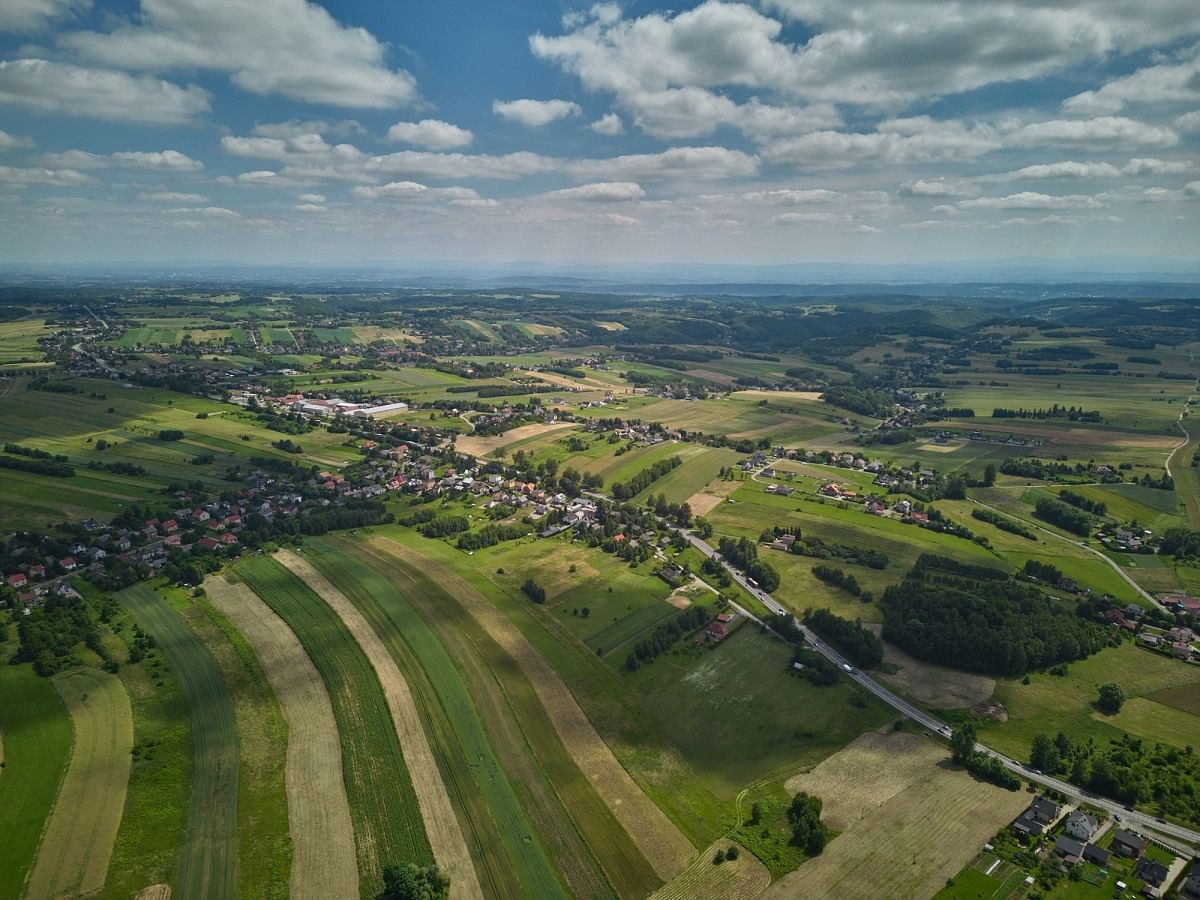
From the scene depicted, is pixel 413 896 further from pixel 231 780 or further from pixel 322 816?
pixel 231 780

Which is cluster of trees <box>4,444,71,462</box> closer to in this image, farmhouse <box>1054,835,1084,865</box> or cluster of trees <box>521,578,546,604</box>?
cluster of trees <box>521,578,546,604</box>

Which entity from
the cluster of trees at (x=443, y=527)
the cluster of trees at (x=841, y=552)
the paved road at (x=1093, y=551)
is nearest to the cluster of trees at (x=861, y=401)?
the paved road at (x=1093, y=551)

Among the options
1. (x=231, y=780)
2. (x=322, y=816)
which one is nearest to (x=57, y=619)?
(x=231, y=780)

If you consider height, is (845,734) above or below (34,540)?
below

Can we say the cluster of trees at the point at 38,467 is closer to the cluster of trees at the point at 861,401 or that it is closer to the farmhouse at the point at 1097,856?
the farmhouse at the point at 1097,856

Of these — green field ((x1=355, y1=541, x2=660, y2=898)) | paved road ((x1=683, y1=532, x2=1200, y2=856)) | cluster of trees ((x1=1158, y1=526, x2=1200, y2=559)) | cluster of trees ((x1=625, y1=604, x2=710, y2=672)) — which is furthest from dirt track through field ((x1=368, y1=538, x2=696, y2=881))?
cluster of trees ((x1=1158, y1=526, x2=1200, y2=559))

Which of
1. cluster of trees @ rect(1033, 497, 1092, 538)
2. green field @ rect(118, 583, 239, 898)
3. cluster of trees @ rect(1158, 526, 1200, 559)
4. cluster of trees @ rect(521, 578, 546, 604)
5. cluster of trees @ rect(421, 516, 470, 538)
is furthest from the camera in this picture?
cluster of trees @ rect(1033, 497, 1092, 538)

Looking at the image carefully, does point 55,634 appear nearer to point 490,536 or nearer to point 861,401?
point 490,536

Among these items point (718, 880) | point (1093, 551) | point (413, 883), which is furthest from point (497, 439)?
point (718, 880)
